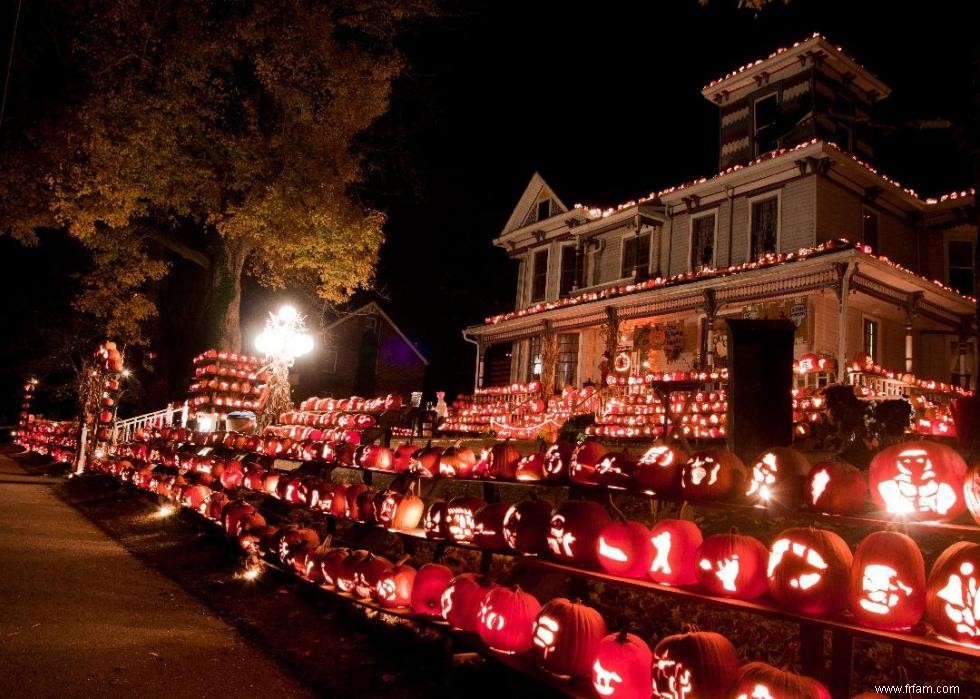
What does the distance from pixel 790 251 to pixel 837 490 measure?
47.4ft

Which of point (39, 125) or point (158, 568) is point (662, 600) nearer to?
point (158, 568)

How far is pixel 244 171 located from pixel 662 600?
612 inches

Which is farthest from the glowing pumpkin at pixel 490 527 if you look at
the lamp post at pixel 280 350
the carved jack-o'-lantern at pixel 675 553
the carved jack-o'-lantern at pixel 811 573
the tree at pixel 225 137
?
the tree at pixel 225 137

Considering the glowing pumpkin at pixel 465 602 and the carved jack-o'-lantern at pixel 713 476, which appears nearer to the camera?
the carved jack-o'-lantern at pixel 713 476

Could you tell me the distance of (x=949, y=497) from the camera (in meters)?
3.16

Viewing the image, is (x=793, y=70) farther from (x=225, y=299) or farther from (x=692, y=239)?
(x=225, y=299)

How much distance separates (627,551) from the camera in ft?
13.5

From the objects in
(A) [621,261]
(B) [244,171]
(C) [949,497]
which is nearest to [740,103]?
(A) [621,261]

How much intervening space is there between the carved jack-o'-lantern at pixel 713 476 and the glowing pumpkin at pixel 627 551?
41 cm

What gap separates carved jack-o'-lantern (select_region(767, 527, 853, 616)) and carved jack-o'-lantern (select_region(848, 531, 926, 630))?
0.27ft

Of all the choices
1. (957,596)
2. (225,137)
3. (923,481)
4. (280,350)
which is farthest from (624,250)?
(957,596)

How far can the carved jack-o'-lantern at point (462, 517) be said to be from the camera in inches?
217

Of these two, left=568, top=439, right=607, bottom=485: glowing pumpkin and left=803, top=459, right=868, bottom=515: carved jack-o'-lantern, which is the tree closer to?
left=568, top=439, right=607, bottom=485: glowing pumpkin

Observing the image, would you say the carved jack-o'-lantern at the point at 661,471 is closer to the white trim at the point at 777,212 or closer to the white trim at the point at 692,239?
the white trim at the point at 777,212
